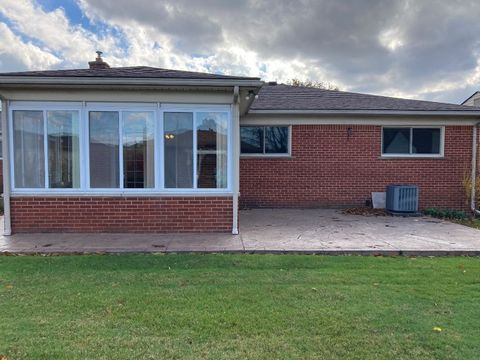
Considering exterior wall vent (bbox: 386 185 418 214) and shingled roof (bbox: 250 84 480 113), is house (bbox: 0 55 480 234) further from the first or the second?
exterior wall vent (bbox: 386 185 418 214)

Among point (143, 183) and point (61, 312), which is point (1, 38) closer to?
point (143, 183)

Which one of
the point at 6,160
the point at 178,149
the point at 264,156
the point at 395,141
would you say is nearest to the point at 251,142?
the point at 264,156

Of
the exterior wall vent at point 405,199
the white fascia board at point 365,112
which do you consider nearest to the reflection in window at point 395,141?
the white fascia board at point 365,112

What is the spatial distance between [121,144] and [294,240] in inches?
161

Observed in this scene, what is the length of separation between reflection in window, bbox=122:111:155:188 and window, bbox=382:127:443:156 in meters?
7.71

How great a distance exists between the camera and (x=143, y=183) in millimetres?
7270

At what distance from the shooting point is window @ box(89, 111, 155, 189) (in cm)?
714

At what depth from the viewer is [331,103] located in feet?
37.0

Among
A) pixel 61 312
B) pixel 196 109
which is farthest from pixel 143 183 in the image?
pixel 61 312

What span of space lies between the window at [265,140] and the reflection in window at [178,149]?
416cm

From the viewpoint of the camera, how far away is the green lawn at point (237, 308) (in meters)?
2.84

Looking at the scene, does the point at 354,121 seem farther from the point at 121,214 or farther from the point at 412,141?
the point at 121,214

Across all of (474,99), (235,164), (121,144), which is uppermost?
(474,99)

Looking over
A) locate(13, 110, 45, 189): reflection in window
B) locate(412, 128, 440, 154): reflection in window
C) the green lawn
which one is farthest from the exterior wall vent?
locate(13, 110, 45, 189): reflection in window
